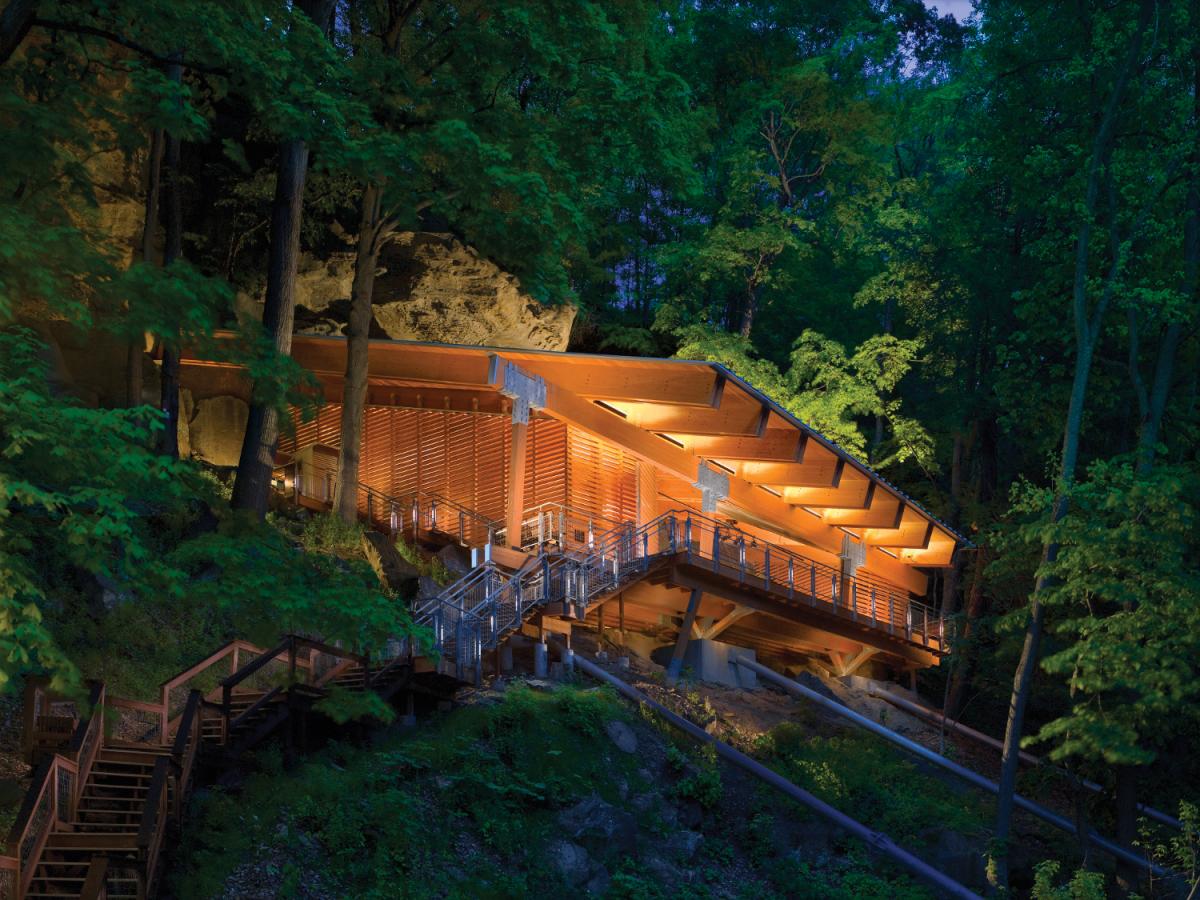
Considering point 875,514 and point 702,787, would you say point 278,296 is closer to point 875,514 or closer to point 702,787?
point 702,787

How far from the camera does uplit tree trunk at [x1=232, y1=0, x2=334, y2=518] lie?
66.9 ft

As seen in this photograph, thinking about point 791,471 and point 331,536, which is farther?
point 791,471

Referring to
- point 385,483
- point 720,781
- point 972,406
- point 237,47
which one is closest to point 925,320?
point 972,406

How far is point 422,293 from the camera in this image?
95.8ft

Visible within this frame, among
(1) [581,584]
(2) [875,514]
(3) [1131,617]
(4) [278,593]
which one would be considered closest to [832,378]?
(2) [875,514]

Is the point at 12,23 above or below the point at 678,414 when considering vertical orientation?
above

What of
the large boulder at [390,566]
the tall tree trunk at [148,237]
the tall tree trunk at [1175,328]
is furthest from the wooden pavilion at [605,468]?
the tall tree trunk at [1175,328]

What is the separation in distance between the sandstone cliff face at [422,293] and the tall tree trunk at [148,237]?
175 inches

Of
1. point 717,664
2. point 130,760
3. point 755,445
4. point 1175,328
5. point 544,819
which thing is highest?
point 1175,328

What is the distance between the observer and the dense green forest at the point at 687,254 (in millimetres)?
12047

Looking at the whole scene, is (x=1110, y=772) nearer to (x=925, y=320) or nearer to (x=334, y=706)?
(x=334, y=706)

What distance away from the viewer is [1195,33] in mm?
25250

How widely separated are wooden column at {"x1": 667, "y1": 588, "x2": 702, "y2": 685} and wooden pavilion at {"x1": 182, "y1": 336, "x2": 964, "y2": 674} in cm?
4

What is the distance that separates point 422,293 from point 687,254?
11.7 meters
